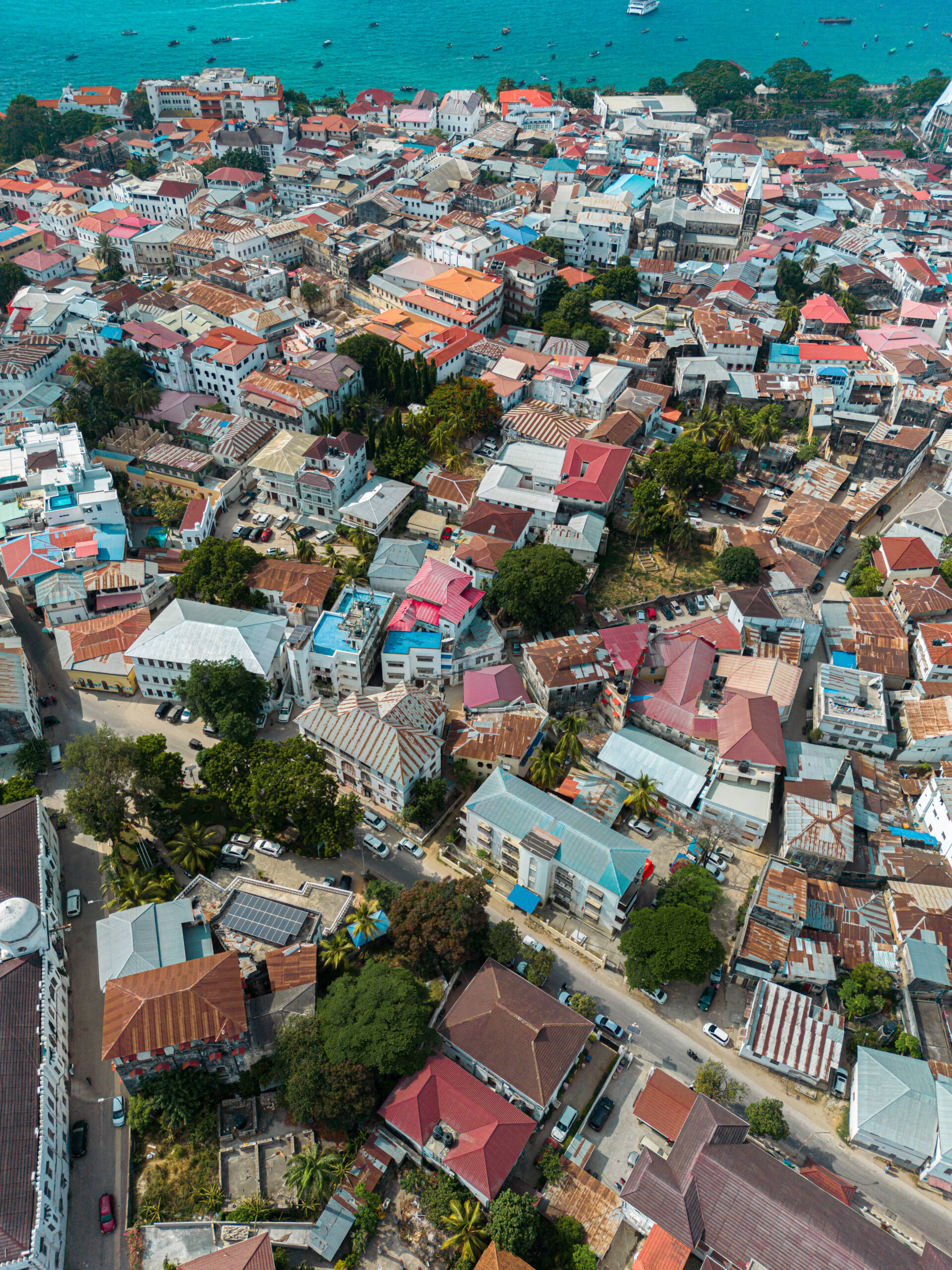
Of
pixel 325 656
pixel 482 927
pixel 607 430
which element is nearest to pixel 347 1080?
pixel 482 927

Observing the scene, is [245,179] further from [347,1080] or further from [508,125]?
[347,1080]

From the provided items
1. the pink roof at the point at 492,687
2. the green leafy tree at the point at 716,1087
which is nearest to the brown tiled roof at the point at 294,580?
the pink roof at the point at 492,687

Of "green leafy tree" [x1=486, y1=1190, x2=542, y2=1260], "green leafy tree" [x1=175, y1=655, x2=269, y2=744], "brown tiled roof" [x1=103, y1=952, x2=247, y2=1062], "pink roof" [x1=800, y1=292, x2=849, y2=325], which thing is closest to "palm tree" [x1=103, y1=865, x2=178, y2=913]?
"brown tiled roof" [x1=103, y1=952, x2=247, y2=1062]

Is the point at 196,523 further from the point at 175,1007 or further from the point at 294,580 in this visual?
the point at 175,1007

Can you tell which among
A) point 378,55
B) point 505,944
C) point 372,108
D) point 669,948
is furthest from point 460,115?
point 669,948

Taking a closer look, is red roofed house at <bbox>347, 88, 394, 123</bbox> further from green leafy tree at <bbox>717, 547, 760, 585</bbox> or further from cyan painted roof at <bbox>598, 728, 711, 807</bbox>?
cyan painted roof at <bbox>598, 728, 711, 807</bbox>

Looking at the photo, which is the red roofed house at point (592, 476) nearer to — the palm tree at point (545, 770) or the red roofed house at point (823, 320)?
the palm tree at point (545, 770)

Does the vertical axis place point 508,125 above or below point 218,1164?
above

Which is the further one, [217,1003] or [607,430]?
[607,430]
